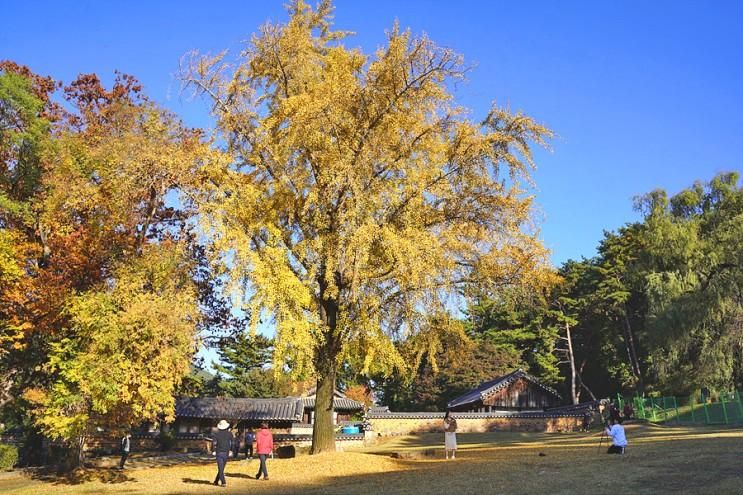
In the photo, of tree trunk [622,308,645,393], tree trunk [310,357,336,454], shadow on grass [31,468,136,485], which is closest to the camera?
shadow on grass [31,468,136,485]

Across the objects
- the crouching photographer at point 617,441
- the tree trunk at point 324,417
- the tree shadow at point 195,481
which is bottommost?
the tree shadow at point 195,481

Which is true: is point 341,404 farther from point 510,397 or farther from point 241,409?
point 510,397


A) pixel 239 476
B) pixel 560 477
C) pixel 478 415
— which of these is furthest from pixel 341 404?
pixel 560 477

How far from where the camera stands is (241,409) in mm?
43531

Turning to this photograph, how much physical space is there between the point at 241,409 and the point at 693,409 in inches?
1199

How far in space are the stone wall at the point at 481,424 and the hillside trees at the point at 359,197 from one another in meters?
23.7

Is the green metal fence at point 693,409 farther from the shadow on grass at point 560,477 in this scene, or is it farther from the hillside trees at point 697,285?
the shadow on grass at point 560,477

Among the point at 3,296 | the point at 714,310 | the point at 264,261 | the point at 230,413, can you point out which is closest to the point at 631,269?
the point at 714,310

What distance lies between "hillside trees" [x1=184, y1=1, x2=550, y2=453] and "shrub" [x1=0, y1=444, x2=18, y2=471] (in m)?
14.6

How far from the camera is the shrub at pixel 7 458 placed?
78.2 ft

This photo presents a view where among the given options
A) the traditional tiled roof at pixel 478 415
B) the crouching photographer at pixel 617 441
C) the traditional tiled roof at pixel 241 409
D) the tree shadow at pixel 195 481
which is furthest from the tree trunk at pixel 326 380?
the traditional tiled roof at pixel 241 409

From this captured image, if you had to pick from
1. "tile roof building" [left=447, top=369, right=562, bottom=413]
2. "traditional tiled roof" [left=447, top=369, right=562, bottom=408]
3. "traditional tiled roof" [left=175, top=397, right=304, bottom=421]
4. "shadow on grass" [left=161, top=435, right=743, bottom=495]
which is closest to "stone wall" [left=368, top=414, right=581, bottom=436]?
"traditional tiled roof" [left=447, top=369, right=562, bottom=408]

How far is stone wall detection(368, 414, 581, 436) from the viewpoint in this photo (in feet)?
135

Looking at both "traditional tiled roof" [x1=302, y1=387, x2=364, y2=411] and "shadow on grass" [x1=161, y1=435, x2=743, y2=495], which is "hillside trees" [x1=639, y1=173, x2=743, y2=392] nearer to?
"shadow on grass" [x1=161, y1=435, x2=743, y2=495]
